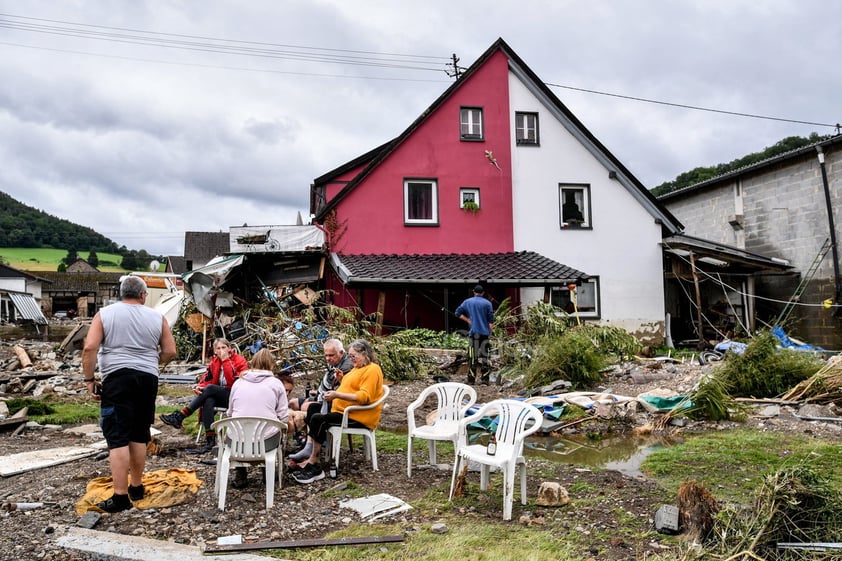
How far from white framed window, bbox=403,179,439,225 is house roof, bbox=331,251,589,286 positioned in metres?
1.24

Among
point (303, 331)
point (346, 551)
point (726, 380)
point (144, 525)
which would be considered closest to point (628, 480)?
point (346, 551)

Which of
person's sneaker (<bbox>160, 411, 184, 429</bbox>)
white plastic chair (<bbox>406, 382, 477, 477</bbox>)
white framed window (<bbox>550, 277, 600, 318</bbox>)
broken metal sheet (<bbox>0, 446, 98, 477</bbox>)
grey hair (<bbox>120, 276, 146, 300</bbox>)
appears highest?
white framed window (<bbox>550, 277, 600, 318</bbox>)

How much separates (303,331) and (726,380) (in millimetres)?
8447

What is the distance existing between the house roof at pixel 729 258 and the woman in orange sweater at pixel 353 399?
48.7 ft

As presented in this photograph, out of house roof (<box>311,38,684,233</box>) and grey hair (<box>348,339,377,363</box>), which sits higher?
house roof (<box>311,38,684,233</box>)

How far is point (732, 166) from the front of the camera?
4300 cm

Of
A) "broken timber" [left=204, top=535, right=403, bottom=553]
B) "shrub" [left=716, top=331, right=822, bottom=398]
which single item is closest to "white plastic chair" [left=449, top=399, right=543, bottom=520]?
"broken timber" [left=204, top=535, right=403, bottom=553]

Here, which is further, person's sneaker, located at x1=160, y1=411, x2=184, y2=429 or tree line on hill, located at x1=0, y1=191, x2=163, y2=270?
tree line on hill, located at x1=0, y1=191, x2=163, y2=270

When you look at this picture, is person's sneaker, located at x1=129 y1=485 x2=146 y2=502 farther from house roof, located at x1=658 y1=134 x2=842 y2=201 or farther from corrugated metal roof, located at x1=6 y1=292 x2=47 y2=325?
corrugated metal roof, located at x1=6 y1=292 x2=47 y2=325

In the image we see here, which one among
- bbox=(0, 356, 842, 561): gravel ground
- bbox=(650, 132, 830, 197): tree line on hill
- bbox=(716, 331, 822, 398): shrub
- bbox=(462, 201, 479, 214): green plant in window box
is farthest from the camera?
bbox=(650, 132, 830, 197): tree line on hill

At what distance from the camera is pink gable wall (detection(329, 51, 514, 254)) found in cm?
1908

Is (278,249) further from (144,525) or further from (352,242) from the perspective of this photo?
(144,525)

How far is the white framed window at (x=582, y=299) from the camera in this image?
19750mm

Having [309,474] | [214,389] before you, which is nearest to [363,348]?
[309,474]
